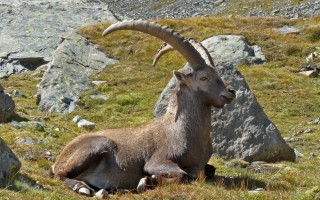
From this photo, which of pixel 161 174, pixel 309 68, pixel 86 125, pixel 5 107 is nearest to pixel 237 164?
pixel 161 174

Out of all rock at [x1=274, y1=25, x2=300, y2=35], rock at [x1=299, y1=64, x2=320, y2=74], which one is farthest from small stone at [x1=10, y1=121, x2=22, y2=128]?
rock at [x1=274, y1=25, x2=300, y2=35]

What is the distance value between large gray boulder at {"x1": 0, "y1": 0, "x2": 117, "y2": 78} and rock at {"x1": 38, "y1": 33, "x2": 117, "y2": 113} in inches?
194

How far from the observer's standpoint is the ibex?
12.4 meters

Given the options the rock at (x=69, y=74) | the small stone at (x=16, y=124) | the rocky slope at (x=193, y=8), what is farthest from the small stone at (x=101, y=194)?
the rocky slope at (x=193, y=8)

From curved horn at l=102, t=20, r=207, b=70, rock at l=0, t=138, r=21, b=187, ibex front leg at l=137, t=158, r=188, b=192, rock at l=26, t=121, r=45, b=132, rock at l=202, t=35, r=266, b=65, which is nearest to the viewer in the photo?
rock at l=0, t=138, r=21, b=187

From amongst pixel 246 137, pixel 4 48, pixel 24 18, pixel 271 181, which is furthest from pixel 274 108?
pixel 24 18

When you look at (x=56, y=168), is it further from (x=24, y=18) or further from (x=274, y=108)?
(x=24, y=18)

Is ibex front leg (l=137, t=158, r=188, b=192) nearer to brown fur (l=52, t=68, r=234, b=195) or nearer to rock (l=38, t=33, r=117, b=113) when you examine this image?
brown fur (l=52, t=68, r=234, b=195)

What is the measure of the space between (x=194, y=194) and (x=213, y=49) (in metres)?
28.4

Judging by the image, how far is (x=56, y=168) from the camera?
505 inches

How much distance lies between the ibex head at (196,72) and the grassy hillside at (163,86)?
1.98 m

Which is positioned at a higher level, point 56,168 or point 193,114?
point 193,114

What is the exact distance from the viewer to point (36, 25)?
2018 inches

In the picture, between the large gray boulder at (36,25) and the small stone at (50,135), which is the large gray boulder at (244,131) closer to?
the small stone at (50,135)
